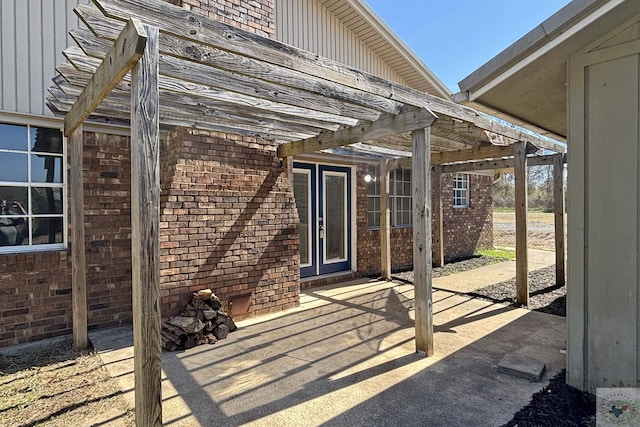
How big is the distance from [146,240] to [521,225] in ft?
18.0

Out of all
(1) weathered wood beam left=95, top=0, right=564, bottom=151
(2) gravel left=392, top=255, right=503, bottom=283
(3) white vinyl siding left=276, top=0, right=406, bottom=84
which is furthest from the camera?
(2) gravel left=392, top=255, right=503, bottom=283

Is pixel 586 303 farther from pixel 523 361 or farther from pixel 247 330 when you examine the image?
pixel 247 330

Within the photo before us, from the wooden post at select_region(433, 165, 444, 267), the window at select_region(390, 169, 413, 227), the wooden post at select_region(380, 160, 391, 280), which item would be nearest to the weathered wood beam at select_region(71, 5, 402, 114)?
the wooden post at select_region(380, 160, 391, 280)

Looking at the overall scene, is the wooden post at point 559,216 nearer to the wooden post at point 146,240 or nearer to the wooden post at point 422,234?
the wooden post at point 422,234

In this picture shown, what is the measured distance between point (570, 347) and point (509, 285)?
412cm

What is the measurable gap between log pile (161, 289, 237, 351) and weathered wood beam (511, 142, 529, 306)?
14.5 feet

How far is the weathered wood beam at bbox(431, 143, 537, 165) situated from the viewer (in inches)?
225

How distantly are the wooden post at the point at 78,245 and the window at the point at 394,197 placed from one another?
202 inches

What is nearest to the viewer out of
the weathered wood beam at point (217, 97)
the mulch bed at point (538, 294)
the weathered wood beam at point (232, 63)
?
the weathered wood beam at point (232, 63)

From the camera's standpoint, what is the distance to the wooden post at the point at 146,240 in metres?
2.01

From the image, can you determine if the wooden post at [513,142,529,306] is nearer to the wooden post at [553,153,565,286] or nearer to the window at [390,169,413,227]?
the wooden post at [553,153,565,286]

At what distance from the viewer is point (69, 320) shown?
13.8 feet

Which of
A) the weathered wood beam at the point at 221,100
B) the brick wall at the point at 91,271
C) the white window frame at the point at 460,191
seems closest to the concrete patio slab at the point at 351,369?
the brick wall at the point at 91,271

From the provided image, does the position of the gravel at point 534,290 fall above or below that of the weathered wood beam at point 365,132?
below
